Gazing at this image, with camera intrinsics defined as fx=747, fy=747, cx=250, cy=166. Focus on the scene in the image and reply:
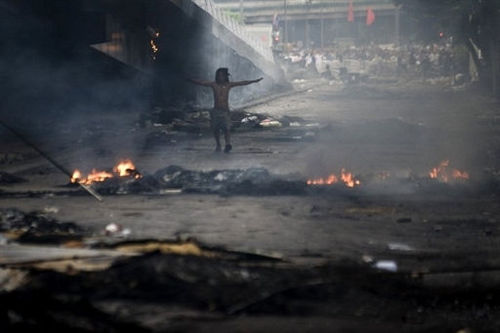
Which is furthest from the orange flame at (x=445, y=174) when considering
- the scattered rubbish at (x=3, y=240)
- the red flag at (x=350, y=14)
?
the red flag at (x=350, y=14)

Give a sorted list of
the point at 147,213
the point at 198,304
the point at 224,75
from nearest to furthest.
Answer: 1. the point at 198,304
2. the point at 147,213
3. the point at 224,75

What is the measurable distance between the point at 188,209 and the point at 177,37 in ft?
57.7

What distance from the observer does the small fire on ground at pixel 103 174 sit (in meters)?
12.0

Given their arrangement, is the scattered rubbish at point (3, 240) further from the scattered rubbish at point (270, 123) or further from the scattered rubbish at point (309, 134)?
the scattered rubbish at point (270, 123)

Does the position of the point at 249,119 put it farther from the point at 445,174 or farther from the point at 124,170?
the point at 445,174

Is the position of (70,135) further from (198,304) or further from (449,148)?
(198,304)

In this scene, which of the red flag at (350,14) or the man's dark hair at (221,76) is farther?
the red flag at (350,14)

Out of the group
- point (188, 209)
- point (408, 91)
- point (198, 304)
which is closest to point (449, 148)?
point (188, 209)

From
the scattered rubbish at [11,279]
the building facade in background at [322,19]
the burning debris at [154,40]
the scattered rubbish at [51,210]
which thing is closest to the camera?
the scattered rubbish at [11,279]

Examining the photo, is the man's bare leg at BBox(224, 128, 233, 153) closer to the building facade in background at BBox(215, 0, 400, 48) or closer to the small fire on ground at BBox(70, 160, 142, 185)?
the small fire on ground at BBox(70, 160, 142, 185)

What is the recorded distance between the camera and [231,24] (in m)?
29.8

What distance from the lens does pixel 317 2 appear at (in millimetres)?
73812

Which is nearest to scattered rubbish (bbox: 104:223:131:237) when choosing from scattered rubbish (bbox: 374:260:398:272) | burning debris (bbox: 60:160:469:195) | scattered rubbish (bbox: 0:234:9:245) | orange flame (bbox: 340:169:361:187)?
scattered rubbish (bbox: 0:234:9:245)

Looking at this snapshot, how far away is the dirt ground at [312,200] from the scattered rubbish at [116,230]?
93 mm
